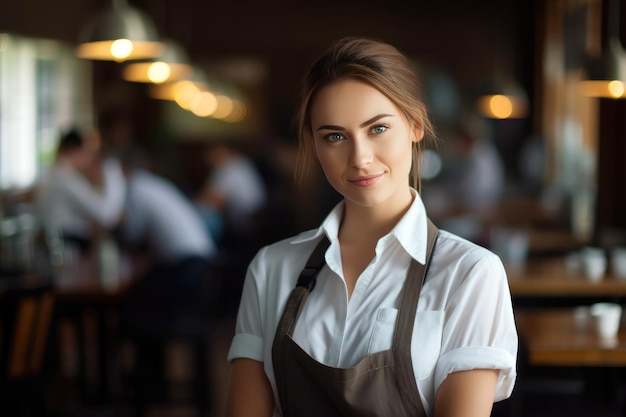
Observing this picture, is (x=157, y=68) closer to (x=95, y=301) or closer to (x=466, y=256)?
(x=95, y=301)

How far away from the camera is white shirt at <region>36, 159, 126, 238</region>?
21.1 ft

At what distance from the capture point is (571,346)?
3160 mm

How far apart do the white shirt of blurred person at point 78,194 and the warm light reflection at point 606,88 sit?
129 inches

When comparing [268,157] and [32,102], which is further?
[268,157]

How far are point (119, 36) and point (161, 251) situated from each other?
1310mm

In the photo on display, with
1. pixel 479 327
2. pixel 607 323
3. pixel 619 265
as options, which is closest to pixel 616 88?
pixel 619 265

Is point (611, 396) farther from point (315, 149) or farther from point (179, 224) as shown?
point (179, 224)

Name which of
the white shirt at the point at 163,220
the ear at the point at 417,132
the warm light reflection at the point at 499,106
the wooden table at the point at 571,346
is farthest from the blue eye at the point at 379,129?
the warm light reflection at the point at 499,106

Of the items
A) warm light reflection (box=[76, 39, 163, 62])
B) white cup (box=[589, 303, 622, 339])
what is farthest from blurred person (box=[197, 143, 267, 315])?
white cup (box=[589, 303, 622, 339])

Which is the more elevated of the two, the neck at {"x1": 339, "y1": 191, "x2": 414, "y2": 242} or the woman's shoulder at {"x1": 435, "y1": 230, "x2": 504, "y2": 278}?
the neck at {"x1": 339, "y1": 191, "x2": 414, "y2": 242}

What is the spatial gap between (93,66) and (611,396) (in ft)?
30.2

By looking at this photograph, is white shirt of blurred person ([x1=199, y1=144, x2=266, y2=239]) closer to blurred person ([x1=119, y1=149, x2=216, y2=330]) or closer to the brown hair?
blurred person ([x1=119, y1=149, x2=216, y2=330])

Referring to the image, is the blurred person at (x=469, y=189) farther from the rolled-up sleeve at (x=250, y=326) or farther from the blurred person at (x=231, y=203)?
the rolled-up sleeve at (x=250, y=326)

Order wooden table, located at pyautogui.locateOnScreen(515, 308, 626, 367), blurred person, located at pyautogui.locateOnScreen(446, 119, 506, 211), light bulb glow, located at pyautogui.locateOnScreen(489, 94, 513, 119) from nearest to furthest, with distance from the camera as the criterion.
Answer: wooden table, located at pyautogui.locateOnScreen(515, 308, 626, 367)
light bulb glow, located at pyautogui.locateOnScreen(489, 94, 513, 119)
blurred person, located at pyautogui.locateOnScreen(446, 119, 506, 211)
